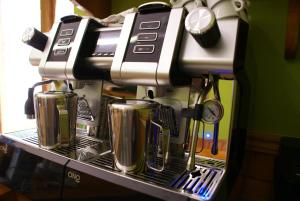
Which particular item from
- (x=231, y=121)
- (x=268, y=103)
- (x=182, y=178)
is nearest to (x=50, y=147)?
(x=182, y=178)

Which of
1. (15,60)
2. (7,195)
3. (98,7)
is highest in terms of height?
(98,7)

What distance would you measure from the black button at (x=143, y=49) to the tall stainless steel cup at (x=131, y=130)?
103 mm

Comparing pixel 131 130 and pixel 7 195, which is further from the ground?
pixel 131 130

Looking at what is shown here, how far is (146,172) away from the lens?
1.65ft

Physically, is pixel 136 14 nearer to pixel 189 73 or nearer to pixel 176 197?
pixel 189 73

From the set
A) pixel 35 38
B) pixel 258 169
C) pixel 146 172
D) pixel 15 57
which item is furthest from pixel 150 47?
pixel 15 57

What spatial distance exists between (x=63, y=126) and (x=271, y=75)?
59cm

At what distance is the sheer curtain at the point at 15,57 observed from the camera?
1.21 metres

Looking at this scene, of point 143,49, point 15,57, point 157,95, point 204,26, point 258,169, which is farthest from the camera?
point 15,57

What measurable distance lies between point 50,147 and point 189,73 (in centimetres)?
40

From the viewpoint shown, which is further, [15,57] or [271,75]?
[15,57]

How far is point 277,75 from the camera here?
68cm

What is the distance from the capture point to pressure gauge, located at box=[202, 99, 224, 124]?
1.50 feet

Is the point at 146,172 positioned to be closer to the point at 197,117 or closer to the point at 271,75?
the point at 197,117
